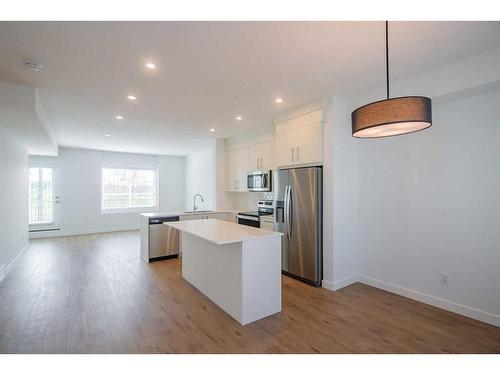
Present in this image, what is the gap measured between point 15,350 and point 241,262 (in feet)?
6.75

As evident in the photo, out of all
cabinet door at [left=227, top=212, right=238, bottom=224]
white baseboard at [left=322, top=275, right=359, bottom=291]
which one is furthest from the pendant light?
cabinet door at [left=227, top=212, right=238, bottom=224]

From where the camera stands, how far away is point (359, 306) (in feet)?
9.64

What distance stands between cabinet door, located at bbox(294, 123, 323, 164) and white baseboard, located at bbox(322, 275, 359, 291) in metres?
1.72

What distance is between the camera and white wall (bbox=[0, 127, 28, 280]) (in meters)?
4.02

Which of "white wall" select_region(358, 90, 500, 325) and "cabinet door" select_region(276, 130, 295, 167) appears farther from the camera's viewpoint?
"cabinet door" select_region(276, 130, 295, 167)

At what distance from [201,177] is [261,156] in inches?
127

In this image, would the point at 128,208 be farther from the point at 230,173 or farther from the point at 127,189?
the point at 230,173

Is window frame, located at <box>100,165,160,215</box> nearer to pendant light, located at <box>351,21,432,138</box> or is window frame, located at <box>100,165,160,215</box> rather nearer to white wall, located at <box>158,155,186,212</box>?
white wall, located at <box>158,155,186,212</box>

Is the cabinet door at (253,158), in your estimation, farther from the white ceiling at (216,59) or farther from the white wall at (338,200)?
the white wall at (338,200)

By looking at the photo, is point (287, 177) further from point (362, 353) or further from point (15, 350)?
point (15, 350)

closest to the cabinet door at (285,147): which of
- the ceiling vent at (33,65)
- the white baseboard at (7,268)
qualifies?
the ceiling vent at (33,65)

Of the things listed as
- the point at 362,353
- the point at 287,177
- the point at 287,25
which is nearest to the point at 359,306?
the point at 362,353

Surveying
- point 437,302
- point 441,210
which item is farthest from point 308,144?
point 437,302

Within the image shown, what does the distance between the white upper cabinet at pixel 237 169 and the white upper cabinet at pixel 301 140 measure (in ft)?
5.30
